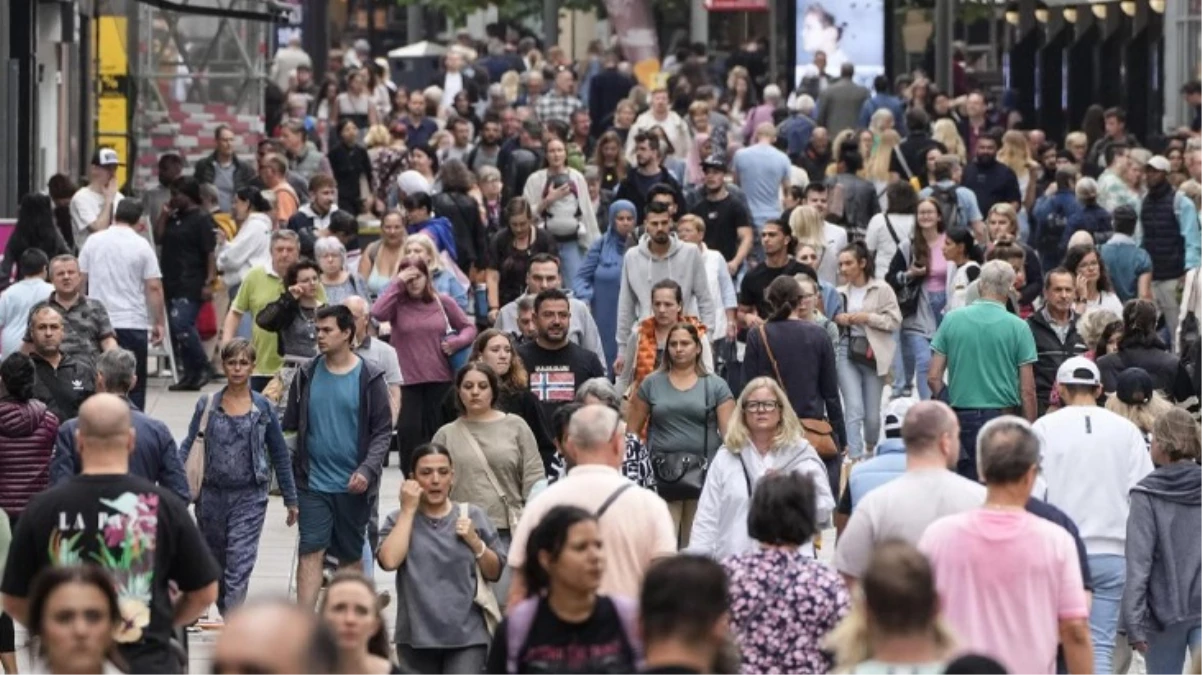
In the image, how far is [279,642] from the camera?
210 inches

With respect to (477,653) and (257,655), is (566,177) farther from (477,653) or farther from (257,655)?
(257,655)

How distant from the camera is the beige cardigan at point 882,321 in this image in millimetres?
18000

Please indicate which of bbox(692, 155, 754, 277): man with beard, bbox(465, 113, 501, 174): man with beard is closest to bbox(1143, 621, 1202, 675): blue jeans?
bbox(692, 155, 754, 277): man with beard

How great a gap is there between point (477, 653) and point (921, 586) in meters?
4.27

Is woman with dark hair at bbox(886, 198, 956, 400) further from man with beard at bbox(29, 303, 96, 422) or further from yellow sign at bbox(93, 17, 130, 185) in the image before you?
yellow sign at bbox(93, 17, 130, 185)

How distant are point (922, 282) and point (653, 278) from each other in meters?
2.73

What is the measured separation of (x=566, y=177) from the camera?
2164cm

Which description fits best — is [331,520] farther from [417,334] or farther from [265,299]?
[265,299]

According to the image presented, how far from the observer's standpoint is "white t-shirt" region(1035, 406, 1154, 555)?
11.6 m

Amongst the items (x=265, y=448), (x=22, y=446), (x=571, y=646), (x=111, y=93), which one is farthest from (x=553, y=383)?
(x=111, y=93)

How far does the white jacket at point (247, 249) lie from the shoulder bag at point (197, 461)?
27.5 feet

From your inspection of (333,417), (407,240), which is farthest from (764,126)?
(333,417)

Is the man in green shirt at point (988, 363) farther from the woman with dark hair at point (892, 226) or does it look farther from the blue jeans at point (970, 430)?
the woman with dark hair at point (892, 226)

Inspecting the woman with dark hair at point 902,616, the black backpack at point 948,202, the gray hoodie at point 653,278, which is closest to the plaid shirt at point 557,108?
the black backpack at point 948,202
